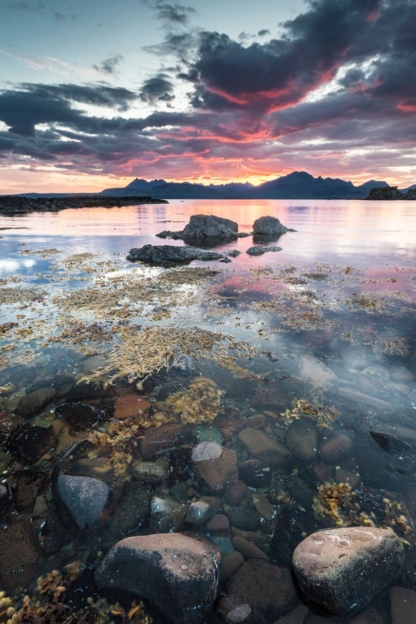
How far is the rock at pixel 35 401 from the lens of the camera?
27.2 ft

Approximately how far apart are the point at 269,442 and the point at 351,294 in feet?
49.5

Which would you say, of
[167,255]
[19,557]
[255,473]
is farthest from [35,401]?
[167,255]

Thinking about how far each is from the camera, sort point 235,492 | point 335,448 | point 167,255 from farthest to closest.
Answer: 1. point 167,255
2. point 335,448
3. point 235,492

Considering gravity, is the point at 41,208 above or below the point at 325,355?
above

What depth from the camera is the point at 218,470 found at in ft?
21.9

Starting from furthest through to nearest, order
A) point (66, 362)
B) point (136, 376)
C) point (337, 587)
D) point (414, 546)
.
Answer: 1. point (66, 362)
2. point (136, 376)
3. point (414, 546)
4. point (337, 587)

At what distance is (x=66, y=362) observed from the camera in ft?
35.3

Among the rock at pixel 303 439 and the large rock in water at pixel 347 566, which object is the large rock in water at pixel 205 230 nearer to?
the rock at pixel 303 439

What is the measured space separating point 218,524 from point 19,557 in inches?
137

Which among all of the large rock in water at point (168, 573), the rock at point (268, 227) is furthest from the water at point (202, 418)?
the rock at point (268, 227)

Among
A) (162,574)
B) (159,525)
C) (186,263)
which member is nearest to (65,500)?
(159,525)

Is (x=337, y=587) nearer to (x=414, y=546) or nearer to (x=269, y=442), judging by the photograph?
(x=414, y=546)

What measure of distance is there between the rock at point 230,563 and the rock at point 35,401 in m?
6.33

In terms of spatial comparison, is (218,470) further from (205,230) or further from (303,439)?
(205,230)
